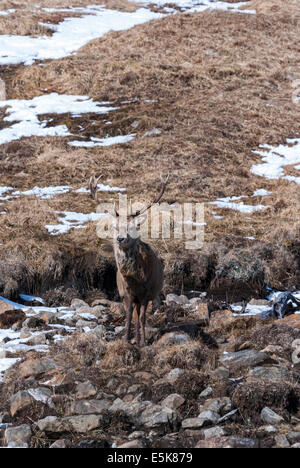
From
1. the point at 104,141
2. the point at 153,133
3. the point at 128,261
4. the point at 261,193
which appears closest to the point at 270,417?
the point at 128,261

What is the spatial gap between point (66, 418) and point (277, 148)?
16066 mm

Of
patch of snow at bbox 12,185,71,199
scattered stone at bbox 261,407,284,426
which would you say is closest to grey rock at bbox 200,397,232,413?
scattered stone at bbox 261,407,284,426

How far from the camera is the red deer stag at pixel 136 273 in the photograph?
8.48m

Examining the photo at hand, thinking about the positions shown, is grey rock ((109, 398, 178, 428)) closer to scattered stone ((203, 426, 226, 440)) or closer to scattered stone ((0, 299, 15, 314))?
scattered stone ((203, 426, 226, 440))

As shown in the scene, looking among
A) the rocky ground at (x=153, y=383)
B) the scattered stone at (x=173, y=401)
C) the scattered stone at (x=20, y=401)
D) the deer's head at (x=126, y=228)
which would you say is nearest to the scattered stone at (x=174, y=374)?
the rocky ground at (x=153, y=383)

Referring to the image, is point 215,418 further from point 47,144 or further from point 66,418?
point 47,144

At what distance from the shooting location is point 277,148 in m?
20.4

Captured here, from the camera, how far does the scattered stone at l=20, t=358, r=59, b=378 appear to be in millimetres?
7391

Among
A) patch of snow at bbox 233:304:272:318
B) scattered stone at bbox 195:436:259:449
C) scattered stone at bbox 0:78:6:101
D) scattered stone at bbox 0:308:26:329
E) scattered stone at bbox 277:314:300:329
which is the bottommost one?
patch of snow at bbox 233:304:272:318

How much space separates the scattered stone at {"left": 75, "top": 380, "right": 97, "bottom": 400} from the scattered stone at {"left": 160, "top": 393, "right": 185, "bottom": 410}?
919mm

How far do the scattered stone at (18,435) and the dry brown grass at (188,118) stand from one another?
724 centimetres

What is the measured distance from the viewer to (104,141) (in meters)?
20.1

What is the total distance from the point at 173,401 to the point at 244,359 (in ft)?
5.07

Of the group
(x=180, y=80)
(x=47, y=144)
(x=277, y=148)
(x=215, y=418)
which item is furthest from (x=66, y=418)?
(x=180, y=80)
